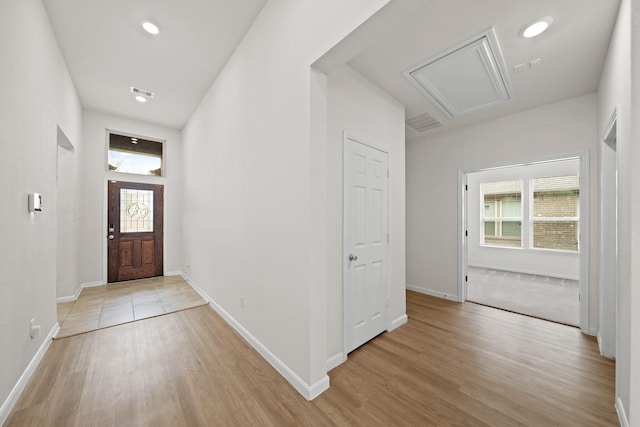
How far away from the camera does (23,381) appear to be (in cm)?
184

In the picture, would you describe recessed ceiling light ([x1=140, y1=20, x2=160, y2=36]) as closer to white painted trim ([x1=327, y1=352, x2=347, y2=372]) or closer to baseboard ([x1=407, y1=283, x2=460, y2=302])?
white painted trim ([x1=327, y1=352, x2=347, y2=372])

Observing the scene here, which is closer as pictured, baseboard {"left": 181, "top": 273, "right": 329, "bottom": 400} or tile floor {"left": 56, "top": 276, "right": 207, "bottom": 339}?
baseboard {"left": 181, "top": 273, "right": 329, "bottom": 400}

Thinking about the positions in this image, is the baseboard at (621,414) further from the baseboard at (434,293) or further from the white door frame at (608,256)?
the baseboard at (434,293)

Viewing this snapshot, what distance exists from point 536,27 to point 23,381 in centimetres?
507

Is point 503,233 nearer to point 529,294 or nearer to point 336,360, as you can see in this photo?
point 529,294

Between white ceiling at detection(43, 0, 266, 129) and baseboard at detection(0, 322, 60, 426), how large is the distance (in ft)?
10.9

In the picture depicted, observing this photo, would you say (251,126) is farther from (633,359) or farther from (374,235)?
(633,359)

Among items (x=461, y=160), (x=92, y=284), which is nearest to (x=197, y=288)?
(x=92, y=284)

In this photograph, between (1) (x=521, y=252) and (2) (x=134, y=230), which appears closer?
(2) (x=134, y=230)

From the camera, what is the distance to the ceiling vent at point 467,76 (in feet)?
7.43

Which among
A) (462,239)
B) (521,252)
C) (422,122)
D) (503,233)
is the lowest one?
(521,252)

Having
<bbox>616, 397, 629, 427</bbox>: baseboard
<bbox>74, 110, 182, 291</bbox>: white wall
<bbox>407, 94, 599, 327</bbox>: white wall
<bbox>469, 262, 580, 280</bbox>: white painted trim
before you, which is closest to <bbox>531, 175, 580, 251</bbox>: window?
<bbox>469, 262, 580, 280</bbox>: white painted trim

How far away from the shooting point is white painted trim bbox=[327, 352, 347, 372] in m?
2.13

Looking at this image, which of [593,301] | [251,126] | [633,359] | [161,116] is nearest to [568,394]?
[633,359]
